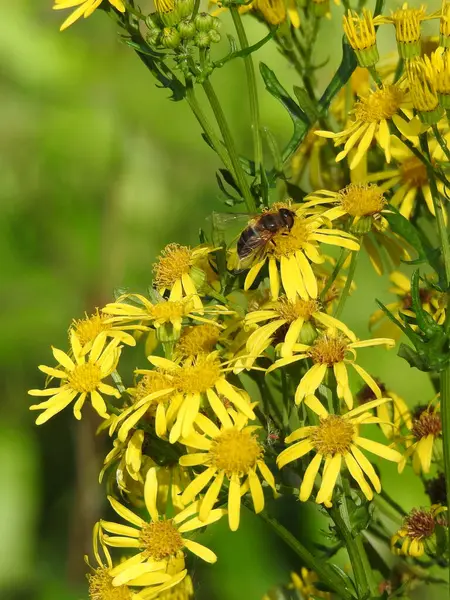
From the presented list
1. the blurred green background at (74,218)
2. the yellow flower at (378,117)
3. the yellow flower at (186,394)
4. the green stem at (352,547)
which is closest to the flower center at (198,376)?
the yellow flower at (186,394)

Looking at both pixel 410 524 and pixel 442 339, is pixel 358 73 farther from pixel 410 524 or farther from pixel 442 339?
pixel 410 524

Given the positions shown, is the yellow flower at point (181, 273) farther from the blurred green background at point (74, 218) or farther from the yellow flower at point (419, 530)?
the blurred green background at point (74, 218)

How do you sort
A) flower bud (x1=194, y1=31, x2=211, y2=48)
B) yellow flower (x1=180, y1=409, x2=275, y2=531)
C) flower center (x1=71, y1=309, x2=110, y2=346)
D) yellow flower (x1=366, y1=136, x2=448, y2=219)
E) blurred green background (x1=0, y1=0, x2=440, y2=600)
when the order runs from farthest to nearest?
blurred green background (x1=0, y1=0, x2=440, y2=600) → yellow flower (x1=366, y1=136, x2=448, y2=219) → flower center (x1=71, y1=309, x2=110, y2=346) → flower bud (x1=194, y1=31, x2=211, y2=48) → yellow flower (x1=180, y1=409, x2=275, y2=531)

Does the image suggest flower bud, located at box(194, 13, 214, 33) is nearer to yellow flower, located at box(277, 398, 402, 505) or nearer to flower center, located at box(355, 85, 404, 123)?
flower center, located at box(355, 85, 404, 123)

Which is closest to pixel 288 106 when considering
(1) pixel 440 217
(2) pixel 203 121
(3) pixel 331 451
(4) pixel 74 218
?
(2) pixel 203 121

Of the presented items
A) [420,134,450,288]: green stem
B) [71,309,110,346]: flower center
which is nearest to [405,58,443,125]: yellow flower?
[420,134,450,288]: green stem

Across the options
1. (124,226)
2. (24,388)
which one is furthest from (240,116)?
(24,388)
